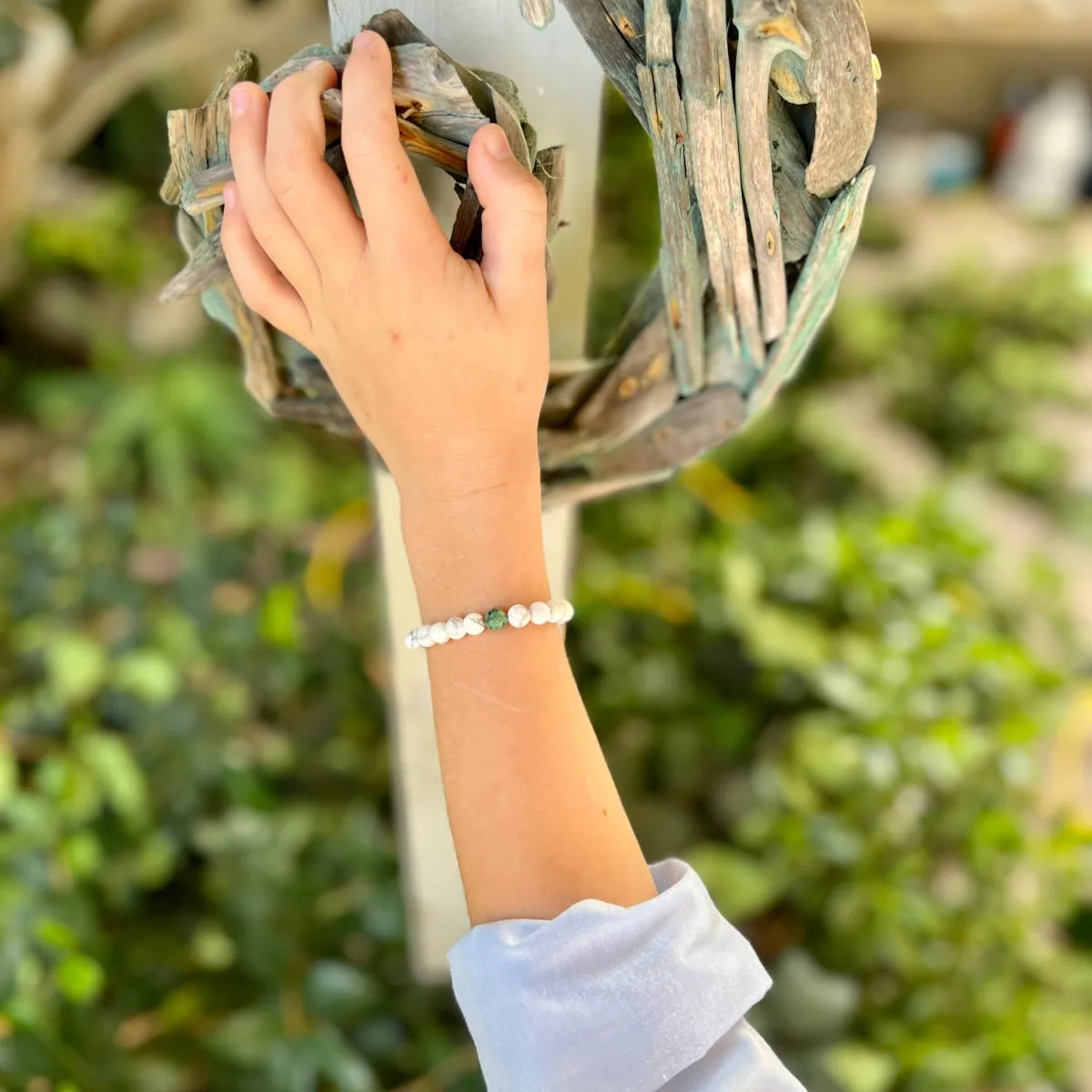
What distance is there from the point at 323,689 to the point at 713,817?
479 millimetres

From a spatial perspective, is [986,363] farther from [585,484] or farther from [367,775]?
[585,484]

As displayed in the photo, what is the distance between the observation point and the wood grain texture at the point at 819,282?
1.10 ft

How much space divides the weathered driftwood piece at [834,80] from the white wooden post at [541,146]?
116mm

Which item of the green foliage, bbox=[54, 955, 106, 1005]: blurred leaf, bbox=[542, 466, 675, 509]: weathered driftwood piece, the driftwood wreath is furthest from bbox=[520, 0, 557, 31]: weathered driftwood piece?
the green foliage

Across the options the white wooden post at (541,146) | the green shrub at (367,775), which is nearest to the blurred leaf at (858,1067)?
the green shrub at (367,775)

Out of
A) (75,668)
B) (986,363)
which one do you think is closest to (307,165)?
(75,668)

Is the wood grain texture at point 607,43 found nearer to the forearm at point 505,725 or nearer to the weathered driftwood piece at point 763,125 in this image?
the weathered driftwood piece at point 763,125

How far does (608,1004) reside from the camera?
0.35 metres

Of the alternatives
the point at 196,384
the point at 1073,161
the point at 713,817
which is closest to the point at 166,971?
the point at 713,817

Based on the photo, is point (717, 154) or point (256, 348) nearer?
point (717, 154)

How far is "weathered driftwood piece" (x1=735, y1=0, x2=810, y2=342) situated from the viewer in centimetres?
28

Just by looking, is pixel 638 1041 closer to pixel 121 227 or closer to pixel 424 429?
pixel 424 429

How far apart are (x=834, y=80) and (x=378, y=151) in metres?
0.15

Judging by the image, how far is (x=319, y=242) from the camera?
31 centimetres
